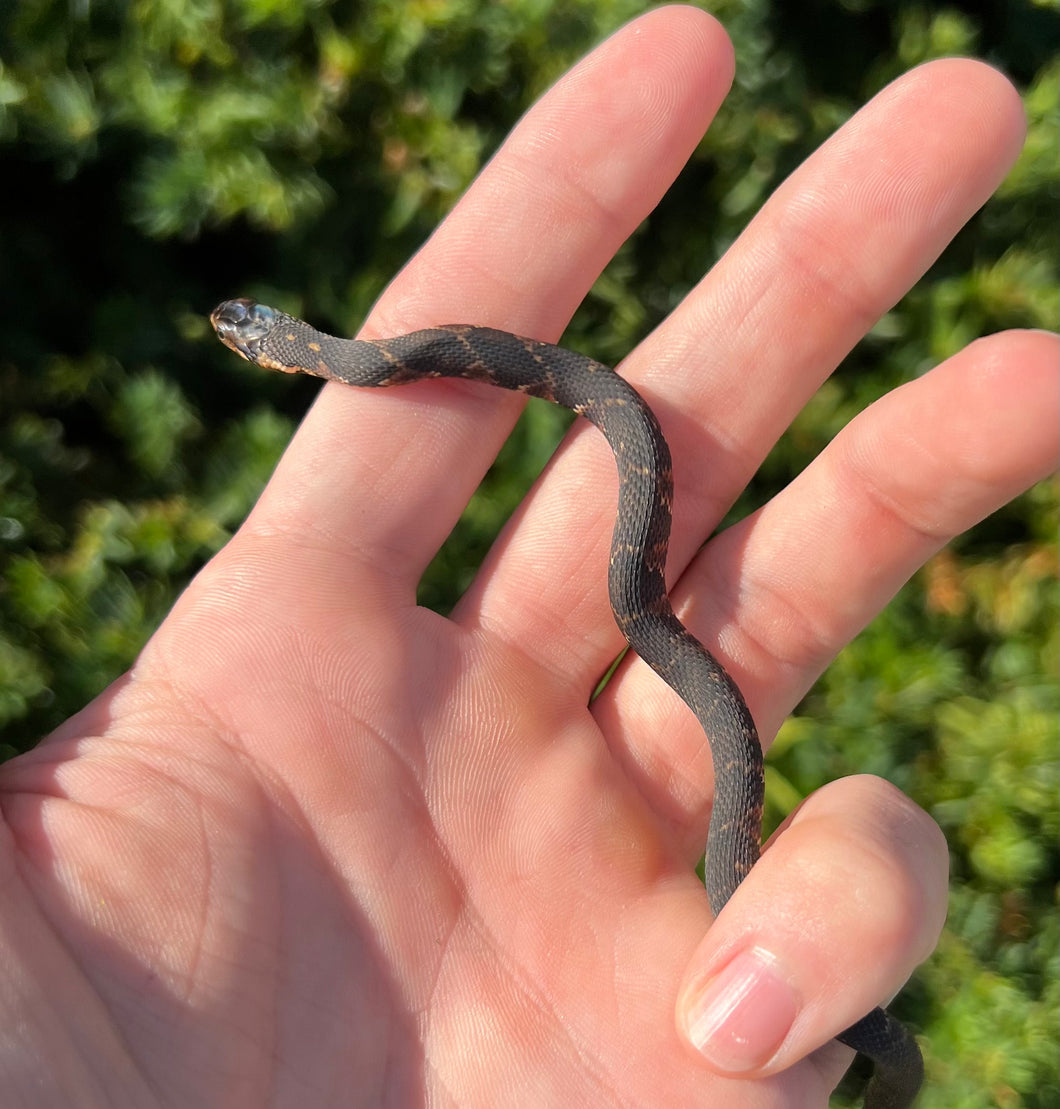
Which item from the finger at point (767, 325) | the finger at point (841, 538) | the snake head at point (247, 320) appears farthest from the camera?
the snake head at point (247, 320)

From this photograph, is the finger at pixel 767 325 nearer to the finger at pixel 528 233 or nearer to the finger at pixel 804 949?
the finger at pixel 528 233

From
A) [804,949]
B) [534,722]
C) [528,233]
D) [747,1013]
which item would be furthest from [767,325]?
[747,1013]

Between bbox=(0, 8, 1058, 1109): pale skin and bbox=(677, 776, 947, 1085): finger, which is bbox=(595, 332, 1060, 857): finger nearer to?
bbox=(0, 8, 1058, 1109): pale skin

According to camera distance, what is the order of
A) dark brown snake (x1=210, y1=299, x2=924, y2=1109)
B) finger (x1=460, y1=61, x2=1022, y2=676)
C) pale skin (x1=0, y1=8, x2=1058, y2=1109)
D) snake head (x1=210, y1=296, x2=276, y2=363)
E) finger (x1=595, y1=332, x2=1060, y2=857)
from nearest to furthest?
pale skin (x1=0, y1=8, x2=1058, y2=1109), finger (x1=595, y1=332, x2=1060, y2=857), dark brown snake (x1=210, y1=299, x2=924, y2=1109), finger (x1=460, y1=61, x2=1022, y2=676), snake head (x1=210, y1=296, x2=276, y2=363)

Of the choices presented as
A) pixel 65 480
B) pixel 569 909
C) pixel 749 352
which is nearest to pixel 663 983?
pixel 569 909

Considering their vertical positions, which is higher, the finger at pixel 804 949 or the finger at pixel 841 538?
the finger at pixel 841 538

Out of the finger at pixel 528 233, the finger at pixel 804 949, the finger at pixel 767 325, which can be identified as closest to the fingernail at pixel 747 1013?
the finger at pixel 804 949

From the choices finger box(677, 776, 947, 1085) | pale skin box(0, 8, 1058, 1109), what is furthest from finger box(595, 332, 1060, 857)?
finger box(677, 776, 947, 1085)
